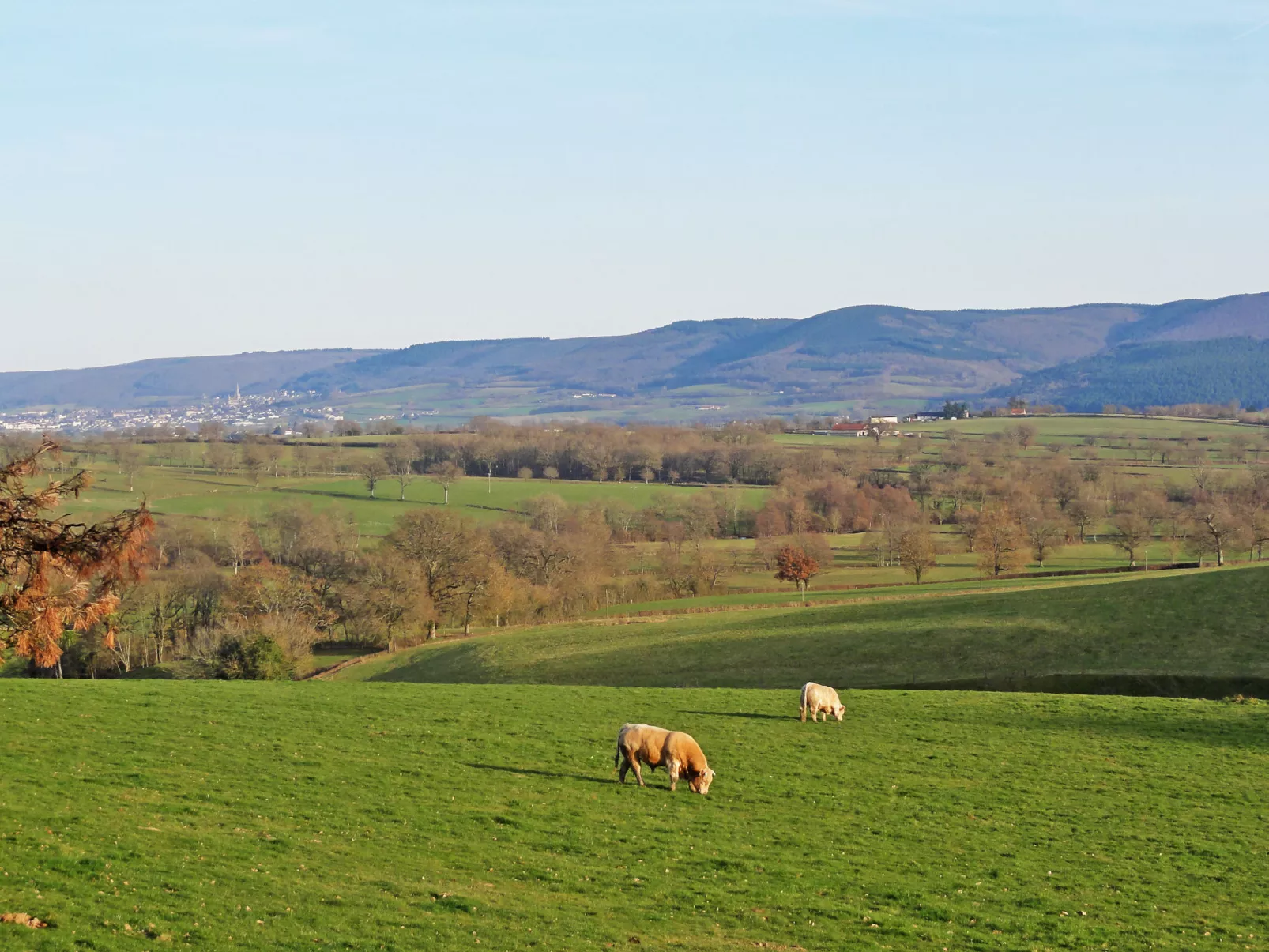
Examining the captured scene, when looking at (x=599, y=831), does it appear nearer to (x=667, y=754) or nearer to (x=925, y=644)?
(x=667, y=754)

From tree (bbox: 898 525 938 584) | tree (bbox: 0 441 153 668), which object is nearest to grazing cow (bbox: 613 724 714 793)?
tree (bbox: 0 441 153 668)

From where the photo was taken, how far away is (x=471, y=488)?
164500 millimetres

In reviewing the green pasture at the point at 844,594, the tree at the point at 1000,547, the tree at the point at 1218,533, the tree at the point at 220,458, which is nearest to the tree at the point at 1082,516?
the tree at the point at 1218,533

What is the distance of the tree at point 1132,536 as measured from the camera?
110m

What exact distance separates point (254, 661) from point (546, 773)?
39521 mm

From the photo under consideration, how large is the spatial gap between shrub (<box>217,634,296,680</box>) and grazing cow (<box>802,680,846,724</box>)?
3637 cm

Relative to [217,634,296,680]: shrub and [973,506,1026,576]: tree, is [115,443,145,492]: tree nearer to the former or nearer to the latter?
[217,634,296,680]: shrub

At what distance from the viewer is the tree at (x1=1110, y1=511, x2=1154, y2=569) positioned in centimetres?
11019

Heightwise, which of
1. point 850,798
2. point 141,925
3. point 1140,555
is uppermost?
point 141,925

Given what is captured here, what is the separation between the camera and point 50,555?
54.7 ft

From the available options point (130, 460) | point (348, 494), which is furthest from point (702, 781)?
point (130, 460)

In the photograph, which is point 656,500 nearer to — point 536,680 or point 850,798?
point 536,680

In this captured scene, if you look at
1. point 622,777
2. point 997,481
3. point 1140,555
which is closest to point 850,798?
point 622,777

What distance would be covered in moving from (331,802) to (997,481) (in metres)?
142
